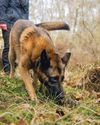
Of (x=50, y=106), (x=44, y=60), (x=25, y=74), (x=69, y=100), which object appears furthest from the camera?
(x=25, y=74)

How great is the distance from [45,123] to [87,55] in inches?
302

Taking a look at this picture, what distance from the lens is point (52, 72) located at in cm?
575

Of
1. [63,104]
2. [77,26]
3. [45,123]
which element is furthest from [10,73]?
[77,26]

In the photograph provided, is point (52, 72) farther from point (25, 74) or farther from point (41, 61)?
point (25, 74)

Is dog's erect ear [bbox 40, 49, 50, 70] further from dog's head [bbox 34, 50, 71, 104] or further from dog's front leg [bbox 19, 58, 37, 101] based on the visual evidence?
dog's front leg [bbox 19, 58, 37, 101]

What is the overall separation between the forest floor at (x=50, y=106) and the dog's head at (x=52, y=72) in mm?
200

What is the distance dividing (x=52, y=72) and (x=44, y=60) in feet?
0.70

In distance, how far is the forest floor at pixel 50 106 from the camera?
4.25 metres

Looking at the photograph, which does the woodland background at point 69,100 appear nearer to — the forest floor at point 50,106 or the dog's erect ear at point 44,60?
the forest floor at point 50,106

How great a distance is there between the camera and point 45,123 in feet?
13.6

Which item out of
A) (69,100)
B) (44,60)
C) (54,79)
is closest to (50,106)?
(69,100)

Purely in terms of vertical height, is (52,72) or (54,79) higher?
(52,72)

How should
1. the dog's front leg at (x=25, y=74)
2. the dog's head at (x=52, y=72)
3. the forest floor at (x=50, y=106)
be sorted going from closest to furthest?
the forest floor at (x=50, y=106) → the dog's head at (x=52, y=72) → the dog's front leg at (x=25, y=74)

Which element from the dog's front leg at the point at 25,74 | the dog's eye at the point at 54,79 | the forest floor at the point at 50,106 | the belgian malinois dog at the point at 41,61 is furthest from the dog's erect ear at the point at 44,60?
the forest floor at the point at 50,106
